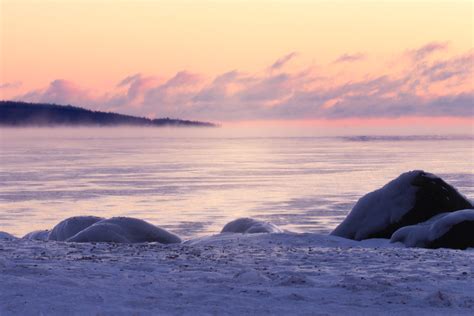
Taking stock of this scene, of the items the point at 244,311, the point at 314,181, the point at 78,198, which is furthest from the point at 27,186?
the point at 244,311

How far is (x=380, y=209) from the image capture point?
12.8 meters

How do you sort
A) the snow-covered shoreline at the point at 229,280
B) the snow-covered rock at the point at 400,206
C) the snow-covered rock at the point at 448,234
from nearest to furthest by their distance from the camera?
1. the snow-covered shoreline at the point at 229,280
2. the snow-covered rock at the point at 448,234
3. the snow-covered rock at the point at 400,206

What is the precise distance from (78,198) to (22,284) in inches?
621

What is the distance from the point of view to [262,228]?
43.1ft

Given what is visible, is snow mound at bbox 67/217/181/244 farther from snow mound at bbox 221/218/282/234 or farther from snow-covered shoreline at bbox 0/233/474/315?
snow-covered shoreline at bbox 0/233/474/315

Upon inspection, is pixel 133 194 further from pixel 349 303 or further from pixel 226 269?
pixel 349 303

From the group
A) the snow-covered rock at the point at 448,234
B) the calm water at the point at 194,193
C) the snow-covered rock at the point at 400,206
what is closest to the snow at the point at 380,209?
the snow-covered rock at the point at 400,206

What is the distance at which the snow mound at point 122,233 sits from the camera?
38.1ft

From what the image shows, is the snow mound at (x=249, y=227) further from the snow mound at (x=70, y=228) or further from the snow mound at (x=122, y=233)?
the snow mound at (x=70, y=228)

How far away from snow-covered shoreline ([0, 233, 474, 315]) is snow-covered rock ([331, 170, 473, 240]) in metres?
2.89

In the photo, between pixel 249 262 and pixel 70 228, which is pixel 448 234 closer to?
pixel 249 262

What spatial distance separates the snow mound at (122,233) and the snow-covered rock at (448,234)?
378 cm

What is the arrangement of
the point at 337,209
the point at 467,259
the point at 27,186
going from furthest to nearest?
the point at 27,186 < the point at 337,209 < the point at 467,259

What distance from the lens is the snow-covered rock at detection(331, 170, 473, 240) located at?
1255 cm
